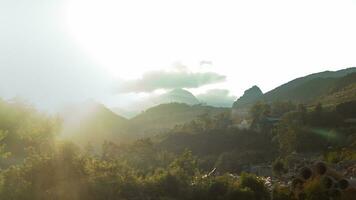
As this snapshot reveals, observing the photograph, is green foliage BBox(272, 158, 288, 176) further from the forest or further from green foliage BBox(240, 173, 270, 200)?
green foliage BBox(240, 173, 270, 200)

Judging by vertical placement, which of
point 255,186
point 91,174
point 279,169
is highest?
point 91,174

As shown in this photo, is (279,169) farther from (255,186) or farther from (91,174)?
(91,174)

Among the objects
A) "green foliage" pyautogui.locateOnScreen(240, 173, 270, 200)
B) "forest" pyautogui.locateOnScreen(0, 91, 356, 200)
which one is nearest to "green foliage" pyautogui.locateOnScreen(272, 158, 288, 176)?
"forest" pyautogui.locateOnScreen(0, 91, 356, 200)

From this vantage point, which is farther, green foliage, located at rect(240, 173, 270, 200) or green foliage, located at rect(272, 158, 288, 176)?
green foliage, located at rect(272, 158, 288, 176)

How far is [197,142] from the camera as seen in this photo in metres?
72.4

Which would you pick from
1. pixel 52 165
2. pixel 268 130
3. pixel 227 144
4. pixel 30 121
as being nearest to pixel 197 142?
pixel 227 144

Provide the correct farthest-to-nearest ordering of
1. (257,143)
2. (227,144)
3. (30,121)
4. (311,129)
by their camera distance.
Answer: (227,144)
(257,143)
(311,129)
(30,121)

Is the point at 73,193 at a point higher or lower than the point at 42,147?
lower

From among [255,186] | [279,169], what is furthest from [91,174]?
[279,169]

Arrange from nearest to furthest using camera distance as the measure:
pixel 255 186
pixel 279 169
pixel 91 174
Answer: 1. pixel 91 174
2. pixel 255 186
3. pixel 279 169

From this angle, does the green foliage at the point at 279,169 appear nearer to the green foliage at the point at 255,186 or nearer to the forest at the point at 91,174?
the forest at the point at 91,174

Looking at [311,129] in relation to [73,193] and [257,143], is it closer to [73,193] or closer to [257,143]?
[257,143]

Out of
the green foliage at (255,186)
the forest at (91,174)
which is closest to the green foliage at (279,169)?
the forest at (91,174)

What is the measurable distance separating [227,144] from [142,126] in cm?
9788
